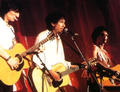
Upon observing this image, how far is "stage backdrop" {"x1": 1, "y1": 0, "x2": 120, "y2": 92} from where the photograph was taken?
421 centimetres

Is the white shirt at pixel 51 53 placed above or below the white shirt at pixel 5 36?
below

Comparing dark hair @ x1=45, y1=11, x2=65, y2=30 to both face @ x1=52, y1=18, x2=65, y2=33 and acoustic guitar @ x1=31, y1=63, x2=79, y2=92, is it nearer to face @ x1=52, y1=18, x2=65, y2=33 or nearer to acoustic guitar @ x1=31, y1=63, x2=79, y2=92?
face @ x1=52, y1=18, x2=65, y2=33

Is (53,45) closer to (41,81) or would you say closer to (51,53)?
(51,53)

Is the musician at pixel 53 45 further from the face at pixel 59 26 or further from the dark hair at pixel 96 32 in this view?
the dark hair at pixel 96 32

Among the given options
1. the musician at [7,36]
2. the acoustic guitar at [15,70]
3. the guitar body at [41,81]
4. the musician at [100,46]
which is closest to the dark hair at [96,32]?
the musician at [100,46]

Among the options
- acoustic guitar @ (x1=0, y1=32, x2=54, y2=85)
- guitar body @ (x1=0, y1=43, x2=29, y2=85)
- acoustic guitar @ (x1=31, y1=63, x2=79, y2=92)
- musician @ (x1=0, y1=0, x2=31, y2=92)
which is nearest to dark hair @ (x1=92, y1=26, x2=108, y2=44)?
acoustic guitar @ (x1=31, y1=63, x2=79, y2=92)

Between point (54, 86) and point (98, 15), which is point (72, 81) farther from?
point (98, 15)

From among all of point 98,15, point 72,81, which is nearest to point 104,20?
point 98,15

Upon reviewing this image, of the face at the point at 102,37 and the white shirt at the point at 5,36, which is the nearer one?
the white shirt at the point at 5,36

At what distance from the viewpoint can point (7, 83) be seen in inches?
123

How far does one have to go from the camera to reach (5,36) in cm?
339

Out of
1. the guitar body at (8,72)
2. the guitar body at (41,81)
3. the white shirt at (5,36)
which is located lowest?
the guitar body at (41,81)

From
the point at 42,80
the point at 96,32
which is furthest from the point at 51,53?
the point at 96,32

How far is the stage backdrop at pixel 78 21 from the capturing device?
4207mm
